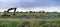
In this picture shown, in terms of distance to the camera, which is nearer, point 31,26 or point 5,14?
point 31,26

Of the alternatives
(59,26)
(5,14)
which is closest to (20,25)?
(59,26)

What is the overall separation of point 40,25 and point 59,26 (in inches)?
64.1

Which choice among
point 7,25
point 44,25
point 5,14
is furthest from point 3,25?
point 5,14

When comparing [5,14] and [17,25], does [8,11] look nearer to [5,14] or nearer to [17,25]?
[5,14]

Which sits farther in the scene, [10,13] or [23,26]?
[10,13]

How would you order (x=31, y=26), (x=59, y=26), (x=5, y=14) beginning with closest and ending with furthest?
1. (x=31, y=26)
2. (x=59, y=26)
3. (x=5, y=14)

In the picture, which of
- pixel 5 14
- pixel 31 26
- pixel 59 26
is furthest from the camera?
pixel 5 14

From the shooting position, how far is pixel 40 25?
23.4 metres

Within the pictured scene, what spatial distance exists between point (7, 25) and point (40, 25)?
2902 millimetres

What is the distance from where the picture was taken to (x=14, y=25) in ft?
77.5

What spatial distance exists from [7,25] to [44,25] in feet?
10.7

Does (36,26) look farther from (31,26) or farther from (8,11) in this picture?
(8,11)

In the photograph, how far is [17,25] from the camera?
2338cm

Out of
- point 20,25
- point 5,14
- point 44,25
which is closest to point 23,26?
point 20,25
